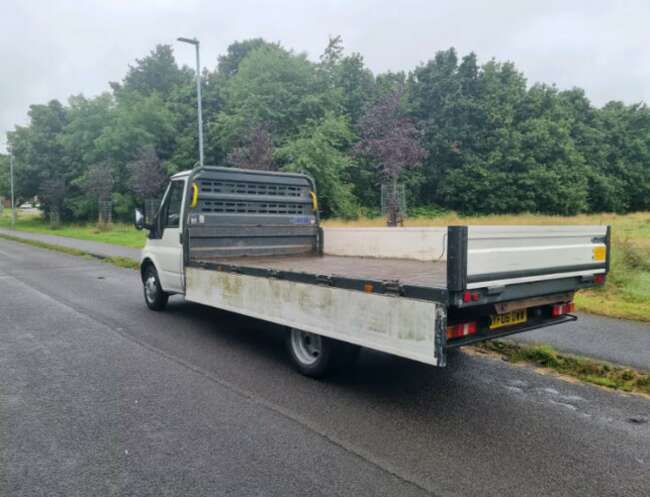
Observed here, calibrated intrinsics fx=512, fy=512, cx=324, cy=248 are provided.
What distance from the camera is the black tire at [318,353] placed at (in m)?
4.82

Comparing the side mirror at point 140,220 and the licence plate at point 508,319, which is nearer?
the licence plate at point 508,319

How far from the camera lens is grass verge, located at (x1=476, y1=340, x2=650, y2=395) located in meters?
4.91

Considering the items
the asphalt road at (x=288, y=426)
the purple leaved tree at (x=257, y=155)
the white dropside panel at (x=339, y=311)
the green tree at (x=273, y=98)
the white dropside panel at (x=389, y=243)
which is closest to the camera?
the asphalt road at (x=288, y=426)

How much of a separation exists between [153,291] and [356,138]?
3367 centimetres

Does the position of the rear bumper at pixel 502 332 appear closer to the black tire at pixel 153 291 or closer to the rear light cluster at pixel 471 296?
the rear light cluster at pixel 471 296

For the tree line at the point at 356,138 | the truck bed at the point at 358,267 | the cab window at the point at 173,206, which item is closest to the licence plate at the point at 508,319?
the truck bed at the point at 358,267

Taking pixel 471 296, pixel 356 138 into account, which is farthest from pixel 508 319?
pixel 356 138

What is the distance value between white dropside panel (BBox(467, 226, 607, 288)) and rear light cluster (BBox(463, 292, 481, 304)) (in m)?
0.06

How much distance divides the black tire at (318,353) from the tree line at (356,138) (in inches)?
1119

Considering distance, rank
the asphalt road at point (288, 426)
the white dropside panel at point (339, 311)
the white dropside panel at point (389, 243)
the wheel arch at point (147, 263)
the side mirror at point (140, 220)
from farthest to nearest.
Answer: the wheel arch at point (147, 263) → the side mirror at point (140, 220) → the white dropside panel at point (389, 243) → the white dropside panel at point (339, 311) → the asphalt road at point (288, 426)

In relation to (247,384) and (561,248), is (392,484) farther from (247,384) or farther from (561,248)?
(561,248)

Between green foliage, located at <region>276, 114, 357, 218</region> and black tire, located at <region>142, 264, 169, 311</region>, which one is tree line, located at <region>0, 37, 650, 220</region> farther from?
black tire, located at <region>142, 264, 169, 311</region>

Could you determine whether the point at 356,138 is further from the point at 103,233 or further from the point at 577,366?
the point at 577,366

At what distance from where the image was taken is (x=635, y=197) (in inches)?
2109
